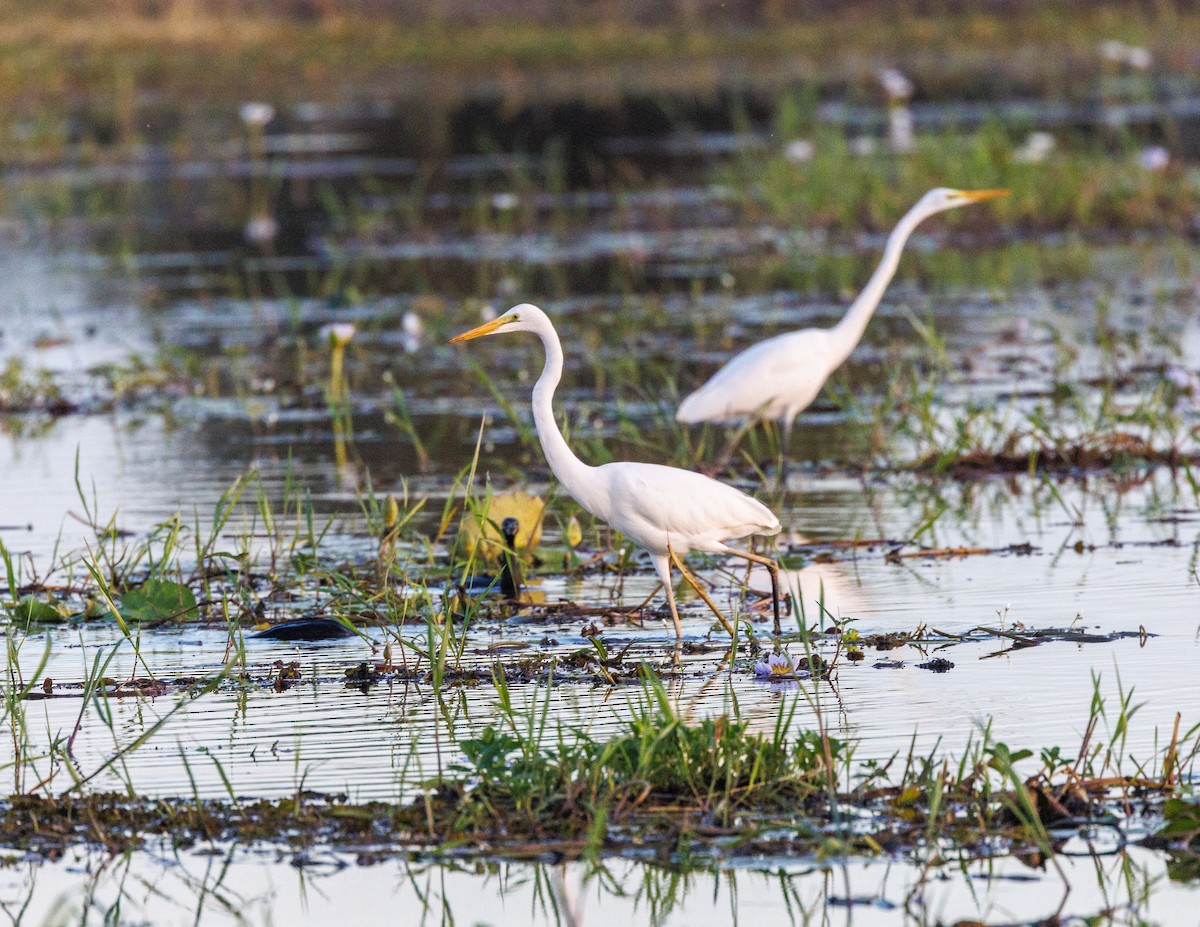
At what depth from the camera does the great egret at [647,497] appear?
594 cm

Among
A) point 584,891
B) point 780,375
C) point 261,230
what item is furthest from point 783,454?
point 261,230

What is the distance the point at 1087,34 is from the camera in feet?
110

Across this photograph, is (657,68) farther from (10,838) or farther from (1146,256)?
(10,838)

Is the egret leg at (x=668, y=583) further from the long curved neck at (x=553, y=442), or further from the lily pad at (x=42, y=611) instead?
the lily pad at (x=42, y=611)

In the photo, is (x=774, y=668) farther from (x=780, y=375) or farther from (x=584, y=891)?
(x=780, y=375)

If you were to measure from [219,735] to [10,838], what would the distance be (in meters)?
0.86

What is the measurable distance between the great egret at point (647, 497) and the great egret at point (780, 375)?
7.69ft

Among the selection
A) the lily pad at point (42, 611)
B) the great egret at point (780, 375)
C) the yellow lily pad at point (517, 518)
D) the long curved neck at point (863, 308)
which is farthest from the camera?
the long curved neck at point (863, 308)

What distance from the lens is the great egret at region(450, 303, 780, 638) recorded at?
5.94 m

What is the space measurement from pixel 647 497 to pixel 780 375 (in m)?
2.90

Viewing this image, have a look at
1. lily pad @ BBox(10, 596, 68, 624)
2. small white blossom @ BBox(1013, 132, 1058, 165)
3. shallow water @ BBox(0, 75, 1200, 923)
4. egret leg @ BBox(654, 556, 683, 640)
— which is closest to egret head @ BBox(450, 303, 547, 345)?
egret leg @ BBox(654, 556, 683, 640)

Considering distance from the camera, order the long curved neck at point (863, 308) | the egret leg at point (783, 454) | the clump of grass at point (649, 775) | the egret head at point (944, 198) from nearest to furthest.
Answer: the clump of grass at point (649, 775)
the egret leg at point (783, 454)
the long curved neck at point (863, 308)
the egret head at point (944, 198)

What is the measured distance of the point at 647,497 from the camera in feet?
19.4

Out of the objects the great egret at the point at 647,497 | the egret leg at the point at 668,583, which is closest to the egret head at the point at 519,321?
the great egret at the point at 647,497
